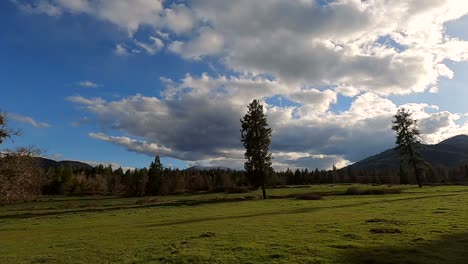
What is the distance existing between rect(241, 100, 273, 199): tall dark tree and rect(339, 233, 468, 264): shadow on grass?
186 ft

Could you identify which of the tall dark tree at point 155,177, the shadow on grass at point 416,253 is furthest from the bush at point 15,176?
the tall dark tree at point 155,177

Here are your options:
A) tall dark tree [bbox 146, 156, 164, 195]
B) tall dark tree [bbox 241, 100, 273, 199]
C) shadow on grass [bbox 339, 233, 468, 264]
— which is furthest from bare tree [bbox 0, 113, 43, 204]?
tall dark tree [bbox 146, 156, 164, 195]

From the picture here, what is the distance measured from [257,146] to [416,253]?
6011cm

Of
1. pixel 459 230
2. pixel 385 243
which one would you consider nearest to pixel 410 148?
pixel 459 230

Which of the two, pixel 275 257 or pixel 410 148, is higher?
pixel 410 148

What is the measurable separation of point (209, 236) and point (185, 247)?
445cm

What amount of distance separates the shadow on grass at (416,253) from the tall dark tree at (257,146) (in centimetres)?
5655

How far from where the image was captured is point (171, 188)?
16150 centimetres

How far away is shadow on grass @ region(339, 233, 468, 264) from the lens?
1644 cm

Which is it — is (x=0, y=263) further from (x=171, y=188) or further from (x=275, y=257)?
(x=171, y=188)

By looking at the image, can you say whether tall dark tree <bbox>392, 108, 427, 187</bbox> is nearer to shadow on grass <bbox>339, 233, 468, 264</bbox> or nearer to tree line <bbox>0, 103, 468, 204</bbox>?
tree line <bbox>0, 103, 468, 204</bbox>

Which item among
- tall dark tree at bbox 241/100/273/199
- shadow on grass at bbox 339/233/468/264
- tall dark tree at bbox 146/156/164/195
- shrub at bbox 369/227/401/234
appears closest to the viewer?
shadow on grass at bbox 339/233/468/264

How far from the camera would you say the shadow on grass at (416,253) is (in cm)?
1644

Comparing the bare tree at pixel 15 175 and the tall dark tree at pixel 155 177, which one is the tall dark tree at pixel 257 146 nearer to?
the bare tree at pixel 15 175
